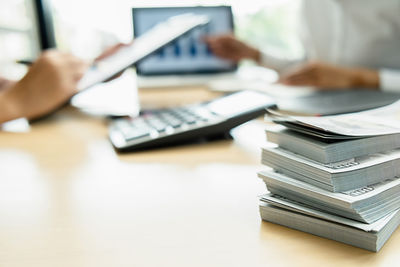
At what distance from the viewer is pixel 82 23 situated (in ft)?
4.77

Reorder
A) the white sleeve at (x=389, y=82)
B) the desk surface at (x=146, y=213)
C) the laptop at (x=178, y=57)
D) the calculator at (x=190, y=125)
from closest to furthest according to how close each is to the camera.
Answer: the desk surface at (x=146, y=213)
the calculator at (x=190, y=125)
the white sleeve at (x=389, y=82)
the laptop at (x=178, y=57)

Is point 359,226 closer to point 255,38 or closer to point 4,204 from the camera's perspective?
point 4,204

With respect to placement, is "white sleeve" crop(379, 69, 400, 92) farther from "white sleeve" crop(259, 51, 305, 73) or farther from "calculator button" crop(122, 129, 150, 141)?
"calculator button" crop(122, 129, 150, 141)

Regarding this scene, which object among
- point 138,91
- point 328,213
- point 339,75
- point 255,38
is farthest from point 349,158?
point 255,38

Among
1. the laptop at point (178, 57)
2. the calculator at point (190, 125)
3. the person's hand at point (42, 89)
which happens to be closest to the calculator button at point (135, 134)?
the calculator at point (190, 125)

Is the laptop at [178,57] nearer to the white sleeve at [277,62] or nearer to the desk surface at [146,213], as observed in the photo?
the white sleeve at [277,62]

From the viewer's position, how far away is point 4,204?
350 mm

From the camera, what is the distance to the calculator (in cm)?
51

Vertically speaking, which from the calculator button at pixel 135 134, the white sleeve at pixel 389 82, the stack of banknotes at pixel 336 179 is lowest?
the white sleeve at pixel 389 82

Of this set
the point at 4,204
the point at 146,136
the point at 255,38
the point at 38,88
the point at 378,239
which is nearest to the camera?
the point at 378,239

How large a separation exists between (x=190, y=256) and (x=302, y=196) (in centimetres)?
9

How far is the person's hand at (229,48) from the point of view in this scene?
3.81 ft

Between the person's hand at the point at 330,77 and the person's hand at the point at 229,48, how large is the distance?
315mm

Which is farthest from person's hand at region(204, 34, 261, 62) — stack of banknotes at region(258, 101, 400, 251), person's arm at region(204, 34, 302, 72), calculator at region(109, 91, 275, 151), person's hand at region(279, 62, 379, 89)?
stack of banknotes at region(258, 101, 400, 251)
